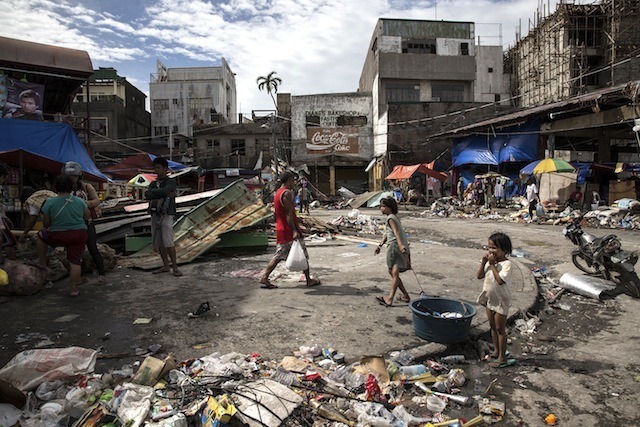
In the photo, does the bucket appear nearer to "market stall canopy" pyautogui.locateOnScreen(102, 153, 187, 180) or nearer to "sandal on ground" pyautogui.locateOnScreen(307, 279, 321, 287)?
"sandal on ground" pyautogui.locateOnScreen(307, 279, 321, 287)

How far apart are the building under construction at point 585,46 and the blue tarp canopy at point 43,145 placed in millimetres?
25955

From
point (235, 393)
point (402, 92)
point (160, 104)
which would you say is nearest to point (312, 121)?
point (402, 92)

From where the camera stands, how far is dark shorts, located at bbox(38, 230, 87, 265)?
16.3 ft

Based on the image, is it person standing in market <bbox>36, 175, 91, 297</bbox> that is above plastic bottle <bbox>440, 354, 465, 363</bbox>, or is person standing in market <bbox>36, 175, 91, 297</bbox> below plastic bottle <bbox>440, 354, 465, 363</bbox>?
above

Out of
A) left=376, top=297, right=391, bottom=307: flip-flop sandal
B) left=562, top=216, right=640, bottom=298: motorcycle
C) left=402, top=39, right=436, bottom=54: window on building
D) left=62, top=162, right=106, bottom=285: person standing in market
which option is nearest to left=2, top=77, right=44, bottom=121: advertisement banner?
left=62, top=162, right=106, bottom=285: person standing in market

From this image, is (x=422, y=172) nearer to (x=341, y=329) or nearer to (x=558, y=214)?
(x=558, y=214)

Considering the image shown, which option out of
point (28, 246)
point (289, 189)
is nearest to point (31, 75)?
point (28, 246)

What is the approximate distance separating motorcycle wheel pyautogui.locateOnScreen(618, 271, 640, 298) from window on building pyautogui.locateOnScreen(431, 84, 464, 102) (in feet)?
109

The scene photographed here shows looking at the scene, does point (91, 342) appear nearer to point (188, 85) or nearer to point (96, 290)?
point (96, 290)

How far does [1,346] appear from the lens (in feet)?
11.8

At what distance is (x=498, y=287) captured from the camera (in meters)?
3.58

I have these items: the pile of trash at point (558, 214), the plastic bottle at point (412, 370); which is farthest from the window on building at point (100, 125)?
the plastic bottle at point (412, 370)

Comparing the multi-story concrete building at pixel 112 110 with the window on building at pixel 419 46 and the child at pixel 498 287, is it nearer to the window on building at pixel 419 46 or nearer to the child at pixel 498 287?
the window on building at pixel 419 46

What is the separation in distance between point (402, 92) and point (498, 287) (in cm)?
3464
